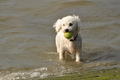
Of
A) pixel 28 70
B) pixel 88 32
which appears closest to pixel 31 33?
pixel 88 32

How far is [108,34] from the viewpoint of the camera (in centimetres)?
1067

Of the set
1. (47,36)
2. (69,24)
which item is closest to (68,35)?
(69,24)

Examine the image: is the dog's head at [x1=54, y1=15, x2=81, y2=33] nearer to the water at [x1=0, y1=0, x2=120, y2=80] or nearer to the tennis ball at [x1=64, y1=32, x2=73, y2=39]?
the tennis ball at [x1=64, y1=32, x2=73, y2=39]

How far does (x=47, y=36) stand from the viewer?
10.7 m

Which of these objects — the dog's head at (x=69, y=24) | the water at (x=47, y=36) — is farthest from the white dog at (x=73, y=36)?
the water at (x=47, y=36)

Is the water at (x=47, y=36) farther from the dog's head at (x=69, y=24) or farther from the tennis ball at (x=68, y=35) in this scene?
the dog's head at (x=69, y=24)

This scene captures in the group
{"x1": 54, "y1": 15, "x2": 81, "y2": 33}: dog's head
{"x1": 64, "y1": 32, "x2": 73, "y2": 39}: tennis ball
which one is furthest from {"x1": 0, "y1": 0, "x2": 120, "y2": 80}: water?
{"x1": 54, "y1": 15, "x2": 81, "y2": 33}: dog's head

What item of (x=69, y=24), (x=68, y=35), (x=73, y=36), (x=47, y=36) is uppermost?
(x=69, y=24)

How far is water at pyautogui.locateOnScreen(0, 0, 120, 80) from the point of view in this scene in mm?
7203

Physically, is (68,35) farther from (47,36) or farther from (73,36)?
(47,36)

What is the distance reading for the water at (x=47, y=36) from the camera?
720 centimetres

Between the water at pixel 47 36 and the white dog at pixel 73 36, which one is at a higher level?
the white dog at pixel 73 36

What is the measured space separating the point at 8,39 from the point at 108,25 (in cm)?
449

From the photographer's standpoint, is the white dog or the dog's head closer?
the dog's head
